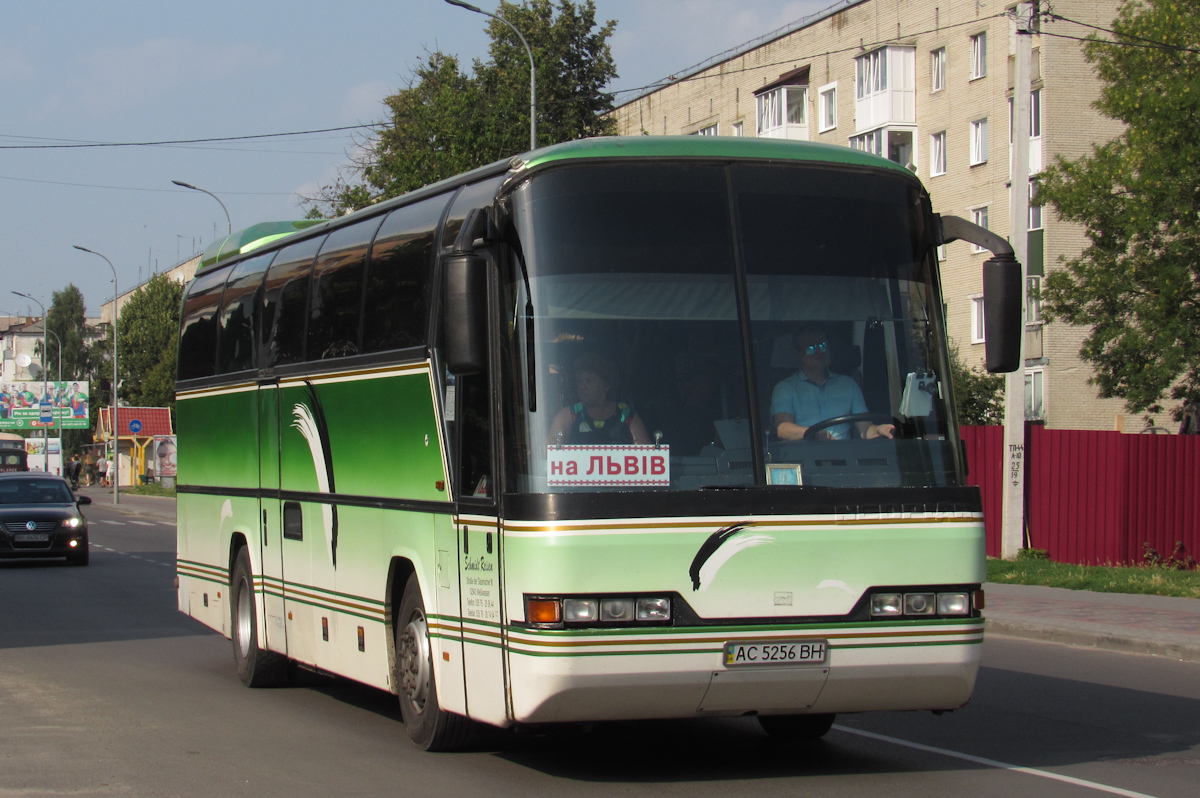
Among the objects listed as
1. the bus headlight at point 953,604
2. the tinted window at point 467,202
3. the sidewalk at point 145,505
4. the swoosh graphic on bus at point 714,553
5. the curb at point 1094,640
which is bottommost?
the sidewalk at point 145,505

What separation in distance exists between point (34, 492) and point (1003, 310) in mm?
24478

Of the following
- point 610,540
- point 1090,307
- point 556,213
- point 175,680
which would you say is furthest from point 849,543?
point 1090,307

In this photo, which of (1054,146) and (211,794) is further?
(1054,146)

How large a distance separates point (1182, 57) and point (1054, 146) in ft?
56.1

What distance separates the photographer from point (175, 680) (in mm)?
12055

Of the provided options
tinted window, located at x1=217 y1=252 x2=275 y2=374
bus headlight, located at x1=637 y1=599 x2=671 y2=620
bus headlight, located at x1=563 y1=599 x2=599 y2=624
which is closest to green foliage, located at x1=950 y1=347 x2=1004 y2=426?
tinted window, located at x1=217 y1=252 x2=275 y2=374

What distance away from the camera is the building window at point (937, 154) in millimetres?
51781

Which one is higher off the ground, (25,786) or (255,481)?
(255,481)

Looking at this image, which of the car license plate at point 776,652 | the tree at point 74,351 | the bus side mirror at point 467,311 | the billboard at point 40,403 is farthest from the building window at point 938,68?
the tree at point 74,351

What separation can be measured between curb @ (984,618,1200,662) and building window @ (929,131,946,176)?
124 feet

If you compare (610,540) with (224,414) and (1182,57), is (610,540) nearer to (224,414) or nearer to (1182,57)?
(224,414)

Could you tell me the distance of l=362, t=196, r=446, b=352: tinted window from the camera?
27.7 ft

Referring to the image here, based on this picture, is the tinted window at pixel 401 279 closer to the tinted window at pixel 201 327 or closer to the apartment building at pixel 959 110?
the tinted window at pixel 201 327

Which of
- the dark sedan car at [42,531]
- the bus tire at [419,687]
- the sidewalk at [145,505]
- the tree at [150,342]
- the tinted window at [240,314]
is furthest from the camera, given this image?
the tree at [150,342]
